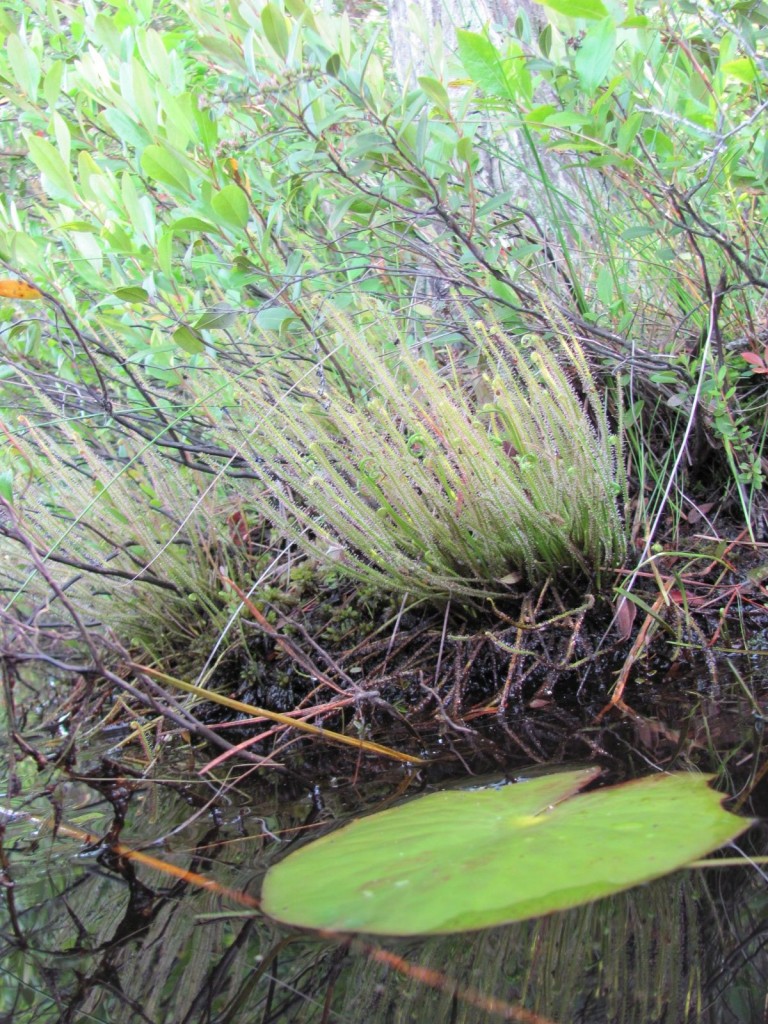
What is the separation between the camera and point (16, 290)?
179cm

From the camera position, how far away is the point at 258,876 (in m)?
0.96

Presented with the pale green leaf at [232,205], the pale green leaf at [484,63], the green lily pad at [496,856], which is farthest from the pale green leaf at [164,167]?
the green lily pad at [496,856]

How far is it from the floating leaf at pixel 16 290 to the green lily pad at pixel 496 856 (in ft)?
4.56

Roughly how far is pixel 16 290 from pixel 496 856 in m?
1.59

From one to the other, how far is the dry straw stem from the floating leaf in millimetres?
610

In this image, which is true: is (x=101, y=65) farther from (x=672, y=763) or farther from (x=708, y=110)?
(x=672, y=763)

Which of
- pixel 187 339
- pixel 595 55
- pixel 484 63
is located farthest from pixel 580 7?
pixel 187 339

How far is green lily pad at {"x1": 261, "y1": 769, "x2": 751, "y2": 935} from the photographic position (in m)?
0.75

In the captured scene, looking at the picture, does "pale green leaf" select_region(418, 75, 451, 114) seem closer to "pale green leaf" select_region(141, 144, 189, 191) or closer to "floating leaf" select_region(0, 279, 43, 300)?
"pale green leaf" select_region(141, 144, 189, 191)

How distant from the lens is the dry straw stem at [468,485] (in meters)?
1.51

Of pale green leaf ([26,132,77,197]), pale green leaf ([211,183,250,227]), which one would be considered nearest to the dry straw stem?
pale green leaf ([211,183,250,227])

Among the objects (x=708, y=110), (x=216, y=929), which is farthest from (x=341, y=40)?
(x=216, y=929)

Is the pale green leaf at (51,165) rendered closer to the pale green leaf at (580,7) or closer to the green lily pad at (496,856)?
the pale green leaf at (580,7)

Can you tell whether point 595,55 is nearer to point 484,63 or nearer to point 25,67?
point 484,63
